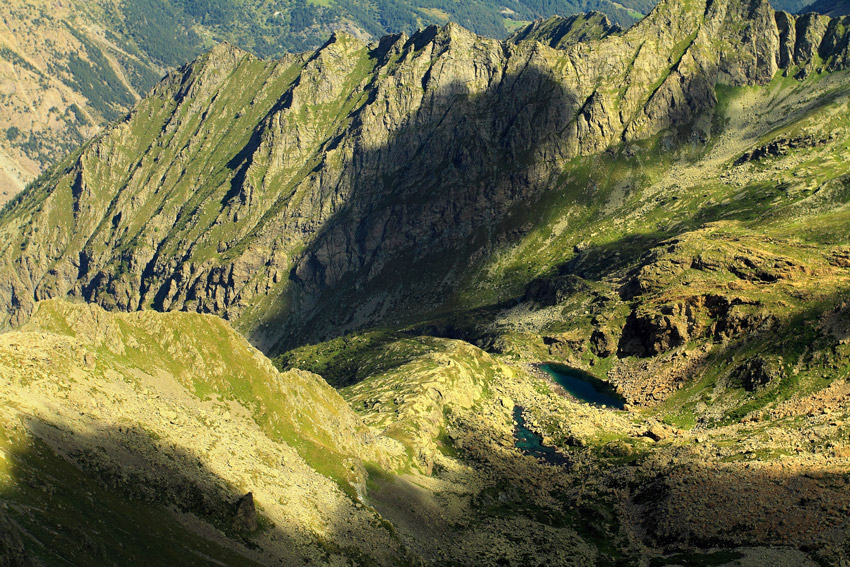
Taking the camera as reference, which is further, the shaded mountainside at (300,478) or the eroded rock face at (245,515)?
the eroded rock face at (245,515)

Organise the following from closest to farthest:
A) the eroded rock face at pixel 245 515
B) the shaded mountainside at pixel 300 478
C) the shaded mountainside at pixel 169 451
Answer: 1. the shaded mountainside at pixel 169 451
2. the shaded mountainside at pixel 300 478
3. the eroded rock face at pixel 245 515

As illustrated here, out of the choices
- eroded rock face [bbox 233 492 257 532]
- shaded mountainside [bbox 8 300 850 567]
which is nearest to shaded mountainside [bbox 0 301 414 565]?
eroded rock face [bbox 233 492 257 532]

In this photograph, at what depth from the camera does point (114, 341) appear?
123 meters

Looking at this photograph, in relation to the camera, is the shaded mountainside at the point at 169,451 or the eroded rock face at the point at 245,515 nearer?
the shaded mountainside at the point at 169,451

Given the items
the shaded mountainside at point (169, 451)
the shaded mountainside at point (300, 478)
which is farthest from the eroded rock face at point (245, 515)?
the shaded mountainside at point (300, 478)

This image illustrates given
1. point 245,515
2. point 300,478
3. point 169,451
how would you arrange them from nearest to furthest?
point 245,515, point 169,451, point 300,478

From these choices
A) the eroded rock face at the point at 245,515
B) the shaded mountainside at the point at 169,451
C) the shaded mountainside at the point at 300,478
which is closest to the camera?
the shaded mountainside at the point at 169,451

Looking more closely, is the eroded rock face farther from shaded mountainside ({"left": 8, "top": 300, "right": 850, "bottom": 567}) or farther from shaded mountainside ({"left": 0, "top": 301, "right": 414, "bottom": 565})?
shaded mountainside ({"left": 8, "top": 300, "right": 850, "bottom": 567})

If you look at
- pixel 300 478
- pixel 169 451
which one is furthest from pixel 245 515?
pixel 300 478

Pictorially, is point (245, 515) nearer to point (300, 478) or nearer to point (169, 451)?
point (169, 451)

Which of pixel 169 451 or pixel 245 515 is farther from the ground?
pixel 169 451

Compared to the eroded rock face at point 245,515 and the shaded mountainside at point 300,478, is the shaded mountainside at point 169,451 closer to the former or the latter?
the eroded rock face at point 245,515

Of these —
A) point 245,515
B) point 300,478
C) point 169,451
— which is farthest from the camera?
point 300,478

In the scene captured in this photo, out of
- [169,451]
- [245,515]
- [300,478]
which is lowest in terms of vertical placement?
[300,478]
